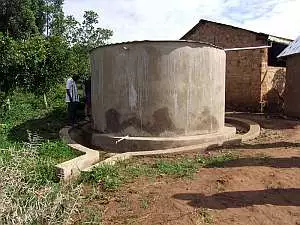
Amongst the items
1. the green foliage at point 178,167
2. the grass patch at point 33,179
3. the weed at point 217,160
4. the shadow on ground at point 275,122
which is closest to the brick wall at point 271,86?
the shadow on ground at point 275,122

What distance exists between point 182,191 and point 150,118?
3027mm

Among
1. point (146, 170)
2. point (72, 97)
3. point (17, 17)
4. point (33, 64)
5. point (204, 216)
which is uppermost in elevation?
point (17, 17)

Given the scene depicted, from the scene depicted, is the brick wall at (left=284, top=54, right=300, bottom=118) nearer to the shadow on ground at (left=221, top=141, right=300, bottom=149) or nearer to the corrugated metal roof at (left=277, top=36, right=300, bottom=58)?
the corrugated metal roof at (left=277, top=36, right=300, bottom=58)

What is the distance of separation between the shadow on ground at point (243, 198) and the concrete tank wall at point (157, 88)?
316 centimetres

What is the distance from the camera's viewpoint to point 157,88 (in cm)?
824

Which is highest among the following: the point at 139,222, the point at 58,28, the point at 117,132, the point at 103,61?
the point at 58,28

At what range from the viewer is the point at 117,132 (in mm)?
8602

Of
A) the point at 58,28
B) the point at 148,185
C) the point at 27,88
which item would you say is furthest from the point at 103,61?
the point at 58,28

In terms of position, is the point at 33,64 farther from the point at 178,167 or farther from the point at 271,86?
the point at 178,167

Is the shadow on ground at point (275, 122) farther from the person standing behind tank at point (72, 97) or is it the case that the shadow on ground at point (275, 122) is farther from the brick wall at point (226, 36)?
the person standing behind tank at point (72, 97)

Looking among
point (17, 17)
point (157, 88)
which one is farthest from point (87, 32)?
point (157, 88)

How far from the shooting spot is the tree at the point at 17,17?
23.7 m

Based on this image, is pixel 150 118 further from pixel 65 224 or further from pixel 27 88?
pixel 27 88

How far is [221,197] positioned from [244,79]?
11077 mm
